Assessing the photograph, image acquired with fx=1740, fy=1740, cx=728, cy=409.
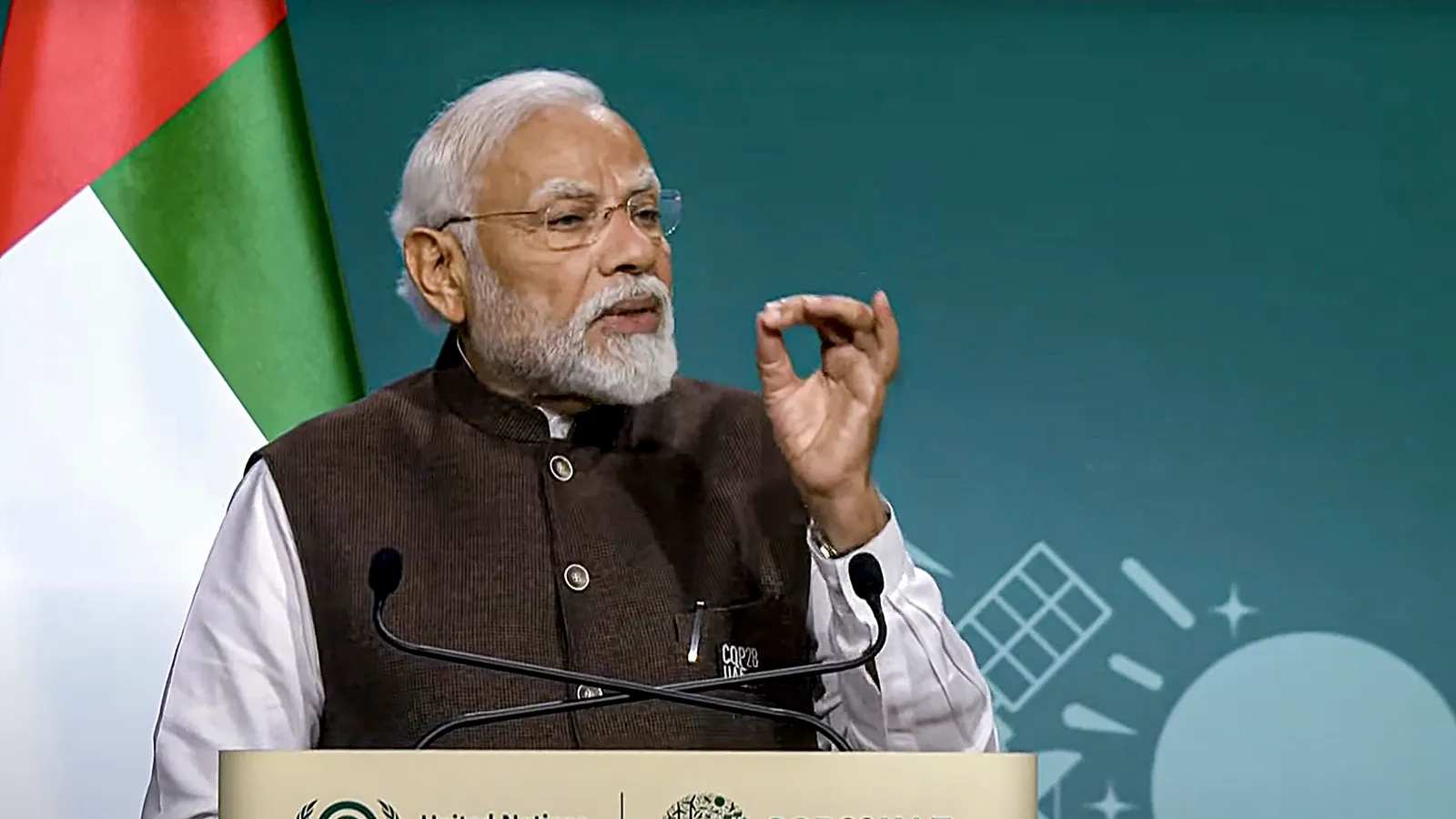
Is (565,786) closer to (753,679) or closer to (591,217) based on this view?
(753,679)

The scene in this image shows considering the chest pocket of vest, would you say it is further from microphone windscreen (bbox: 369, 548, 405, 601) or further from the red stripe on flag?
the red stripe on flag

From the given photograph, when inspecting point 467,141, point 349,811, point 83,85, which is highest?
point 83,85

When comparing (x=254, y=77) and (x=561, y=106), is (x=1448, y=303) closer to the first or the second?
(x=561, y=106)

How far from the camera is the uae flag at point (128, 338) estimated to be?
2748 mm

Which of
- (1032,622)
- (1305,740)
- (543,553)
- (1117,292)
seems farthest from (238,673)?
(1305,740)

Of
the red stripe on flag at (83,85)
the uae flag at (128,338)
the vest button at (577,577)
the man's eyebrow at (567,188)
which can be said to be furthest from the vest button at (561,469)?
the red stripe on flag at (83,85)

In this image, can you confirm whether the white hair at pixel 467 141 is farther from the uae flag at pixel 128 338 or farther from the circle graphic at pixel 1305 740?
the circle graphic at pixel 1305 740

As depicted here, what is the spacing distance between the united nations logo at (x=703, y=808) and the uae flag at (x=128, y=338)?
155 cm

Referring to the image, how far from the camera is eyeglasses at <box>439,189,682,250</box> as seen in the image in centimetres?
229

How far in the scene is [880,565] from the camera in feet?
6.55

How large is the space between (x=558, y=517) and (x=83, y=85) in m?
1.26

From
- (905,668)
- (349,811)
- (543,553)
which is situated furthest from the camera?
(543,553)

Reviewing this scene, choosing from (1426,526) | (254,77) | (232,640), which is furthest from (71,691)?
(1426,526)

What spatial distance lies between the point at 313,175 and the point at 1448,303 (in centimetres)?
190
